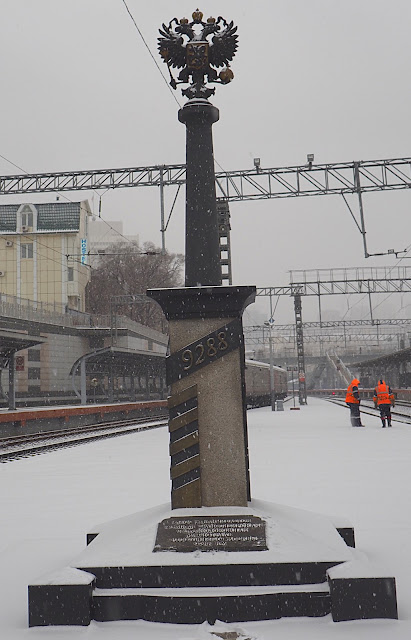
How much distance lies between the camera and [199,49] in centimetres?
567

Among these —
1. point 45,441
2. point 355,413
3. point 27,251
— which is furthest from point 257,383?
point 27,251

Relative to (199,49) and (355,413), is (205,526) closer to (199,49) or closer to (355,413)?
(199,49)

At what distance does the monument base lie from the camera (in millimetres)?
3914

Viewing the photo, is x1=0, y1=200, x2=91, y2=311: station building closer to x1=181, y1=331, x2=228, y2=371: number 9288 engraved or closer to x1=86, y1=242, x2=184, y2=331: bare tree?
x1=86, y1=242, x2=184, y2=331: bare tree

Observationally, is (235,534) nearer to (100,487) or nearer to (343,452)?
(100,487)

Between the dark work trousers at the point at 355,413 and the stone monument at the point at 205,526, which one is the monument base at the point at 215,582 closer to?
the stone monument at the point at 205,526

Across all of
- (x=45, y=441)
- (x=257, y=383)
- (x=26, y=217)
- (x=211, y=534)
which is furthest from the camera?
(x=26, y=217)

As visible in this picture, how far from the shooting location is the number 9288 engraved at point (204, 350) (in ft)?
17.0

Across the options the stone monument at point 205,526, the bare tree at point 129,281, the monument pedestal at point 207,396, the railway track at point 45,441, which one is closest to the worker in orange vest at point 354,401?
the railway track at point 45,441

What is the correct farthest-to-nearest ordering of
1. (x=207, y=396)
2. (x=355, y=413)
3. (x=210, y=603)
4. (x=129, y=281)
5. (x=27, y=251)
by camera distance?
(x=129, y=281) → (x=27, y=251) → (x=355, y=413) → (x=207, y=396) → (x=210, y=603)

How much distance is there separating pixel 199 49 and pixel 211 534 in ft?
14.1

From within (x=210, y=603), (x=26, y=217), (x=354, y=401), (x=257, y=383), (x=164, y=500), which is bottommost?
(x=164, y=500)

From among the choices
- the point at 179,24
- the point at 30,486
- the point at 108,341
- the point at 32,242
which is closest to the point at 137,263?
the point at 32,242

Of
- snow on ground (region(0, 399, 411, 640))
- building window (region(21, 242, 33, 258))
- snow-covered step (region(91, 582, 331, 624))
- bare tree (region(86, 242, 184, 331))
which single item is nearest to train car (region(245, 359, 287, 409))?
bare tree (region(86, 242, 184, 331))
